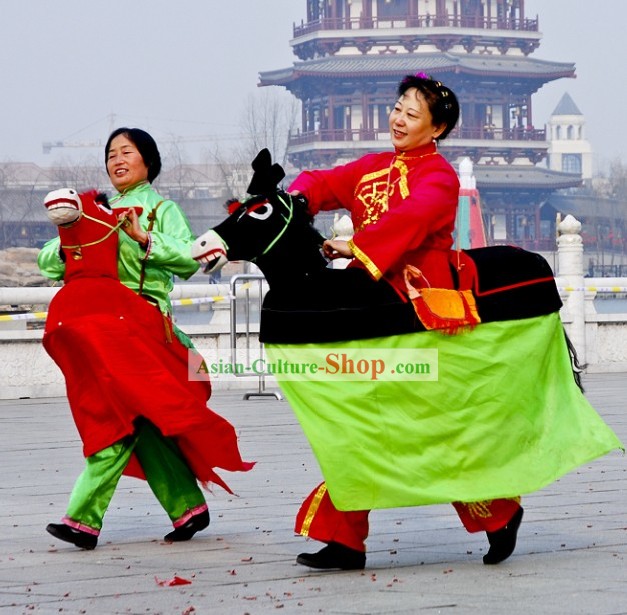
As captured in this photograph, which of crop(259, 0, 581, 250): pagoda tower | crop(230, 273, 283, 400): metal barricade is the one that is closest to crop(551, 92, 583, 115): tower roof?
crop(259, 0, 581, 250): pagoda tower

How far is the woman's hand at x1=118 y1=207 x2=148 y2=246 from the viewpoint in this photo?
5.05m

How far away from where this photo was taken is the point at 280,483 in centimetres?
652

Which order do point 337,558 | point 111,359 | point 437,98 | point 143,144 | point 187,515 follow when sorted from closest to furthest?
1. point 337,558
2. point 437,98
3. point 111,359
4. point 187,515
5. point 143,144

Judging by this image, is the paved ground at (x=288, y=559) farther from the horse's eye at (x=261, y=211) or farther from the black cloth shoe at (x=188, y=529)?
the horse's eye at (x=261, y=211)

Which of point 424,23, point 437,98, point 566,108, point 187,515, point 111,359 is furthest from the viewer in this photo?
point 566,108

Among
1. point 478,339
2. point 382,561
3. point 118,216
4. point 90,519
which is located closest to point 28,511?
point 90,519

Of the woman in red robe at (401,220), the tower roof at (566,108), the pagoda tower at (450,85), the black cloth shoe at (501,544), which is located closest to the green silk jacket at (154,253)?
the woman in red robe at (401,220)

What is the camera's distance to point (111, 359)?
5027mm

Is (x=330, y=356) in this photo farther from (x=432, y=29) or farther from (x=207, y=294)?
(x=432, y=29)

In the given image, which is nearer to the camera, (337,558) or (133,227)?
(337,558)

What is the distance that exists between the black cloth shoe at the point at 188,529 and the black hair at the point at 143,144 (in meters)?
1.16

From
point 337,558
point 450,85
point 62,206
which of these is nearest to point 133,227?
point 62,206

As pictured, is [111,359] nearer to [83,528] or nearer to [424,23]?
[83,528]

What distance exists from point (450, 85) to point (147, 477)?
57756mm
